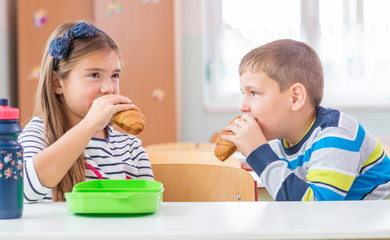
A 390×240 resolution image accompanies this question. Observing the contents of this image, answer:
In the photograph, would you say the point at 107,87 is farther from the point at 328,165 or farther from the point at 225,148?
the point at 328,165

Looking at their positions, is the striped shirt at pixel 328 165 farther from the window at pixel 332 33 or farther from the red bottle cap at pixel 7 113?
the window at pixel 332 33

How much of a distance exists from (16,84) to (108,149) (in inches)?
115

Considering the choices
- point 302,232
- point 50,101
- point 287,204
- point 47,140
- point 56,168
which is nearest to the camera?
point 302,232

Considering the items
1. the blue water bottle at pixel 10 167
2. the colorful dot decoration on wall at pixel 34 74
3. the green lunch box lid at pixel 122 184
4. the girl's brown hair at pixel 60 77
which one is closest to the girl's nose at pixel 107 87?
the girl's brown hair at pixel 60 77

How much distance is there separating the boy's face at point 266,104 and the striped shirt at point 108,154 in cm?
38

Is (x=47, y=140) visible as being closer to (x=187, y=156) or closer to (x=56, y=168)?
(x=56, y=168)

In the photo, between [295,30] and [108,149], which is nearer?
[108,149]

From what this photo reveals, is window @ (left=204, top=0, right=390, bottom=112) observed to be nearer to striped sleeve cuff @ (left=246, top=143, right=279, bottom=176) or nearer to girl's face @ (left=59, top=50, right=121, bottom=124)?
girl's face @ (left=59, top=50, right=121, bottom=124)

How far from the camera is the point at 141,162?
1.61 meters

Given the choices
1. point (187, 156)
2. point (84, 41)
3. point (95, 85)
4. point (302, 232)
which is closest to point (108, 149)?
point (95, 85)

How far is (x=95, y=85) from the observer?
4.96ft

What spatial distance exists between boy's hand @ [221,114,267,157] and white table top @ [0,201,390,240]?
0.33 metres

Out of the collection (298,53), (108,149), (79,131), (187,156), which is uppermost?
(298,53)

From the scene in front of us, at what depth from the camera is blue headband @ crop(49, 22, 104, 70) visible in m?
1.50
